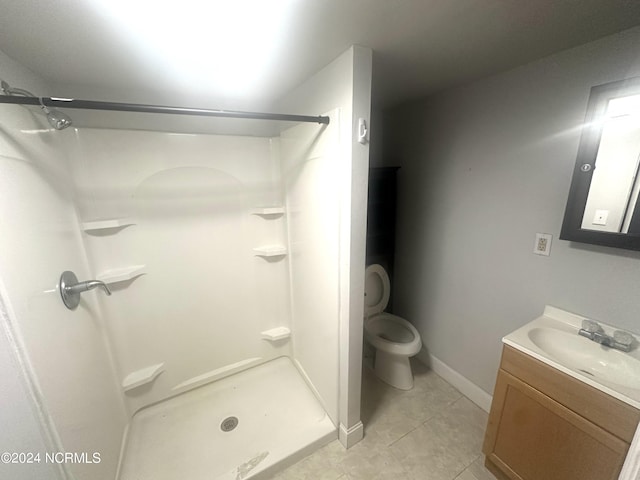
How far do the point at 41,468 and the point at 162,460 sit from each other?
844 mm

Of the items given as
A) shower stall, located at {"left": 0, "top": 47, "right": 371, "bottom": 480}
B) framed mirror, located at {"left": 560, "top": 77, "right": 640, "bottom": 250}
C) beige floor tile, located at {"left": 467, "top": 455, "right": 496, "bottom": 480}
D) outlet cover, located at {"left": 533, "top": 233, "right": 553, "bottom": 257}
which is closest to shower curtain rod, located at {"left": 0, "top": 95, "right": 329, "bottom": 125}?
shower stall, located at {"left": 0, "top": 47, "right": 371, "bottom": 480}

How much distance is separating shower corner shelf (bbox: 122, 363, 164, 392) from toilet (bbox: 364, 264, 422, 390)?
1.61m

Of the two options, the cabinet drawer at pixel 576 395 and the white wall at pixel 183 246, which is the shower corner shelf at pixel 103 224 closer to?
the white wall at pixel 183 246

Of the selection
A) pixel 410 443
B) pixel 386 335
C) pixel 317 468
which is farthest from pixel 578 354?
pixel 317 468

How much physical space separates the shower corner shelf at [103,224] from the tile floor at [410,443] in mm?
1746

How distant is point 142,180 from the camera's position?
1.52m

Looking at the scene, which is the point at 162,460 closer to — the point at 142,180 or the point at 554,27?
the point at 142,180

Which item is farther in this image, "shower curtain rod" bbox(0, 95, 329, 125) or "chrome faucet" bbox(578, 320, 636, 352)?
"chrome faucet" bbox(578, 320, 636, 352)

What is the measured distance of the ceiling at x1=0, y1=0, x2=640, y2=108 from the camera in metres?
0.77

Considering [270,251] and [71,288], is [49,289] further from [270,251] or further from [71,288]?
[270,251]

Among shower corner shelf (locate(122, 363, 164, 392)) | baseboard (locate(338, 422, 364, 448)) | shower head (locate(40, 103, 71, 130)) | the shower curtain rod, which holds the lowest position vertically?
baseboard (locate(338, 422, 364, 448))

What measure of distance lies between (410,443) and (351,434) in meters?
0.38

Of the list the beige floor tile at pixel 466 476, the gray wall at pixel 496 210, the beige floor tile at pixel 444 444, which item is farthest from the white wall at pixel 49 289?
the gray wall at pixel 496 210

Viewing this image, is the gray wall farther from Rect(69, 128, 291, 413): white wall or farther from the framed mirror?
Rect(69, 128, 291, 413): white wall
